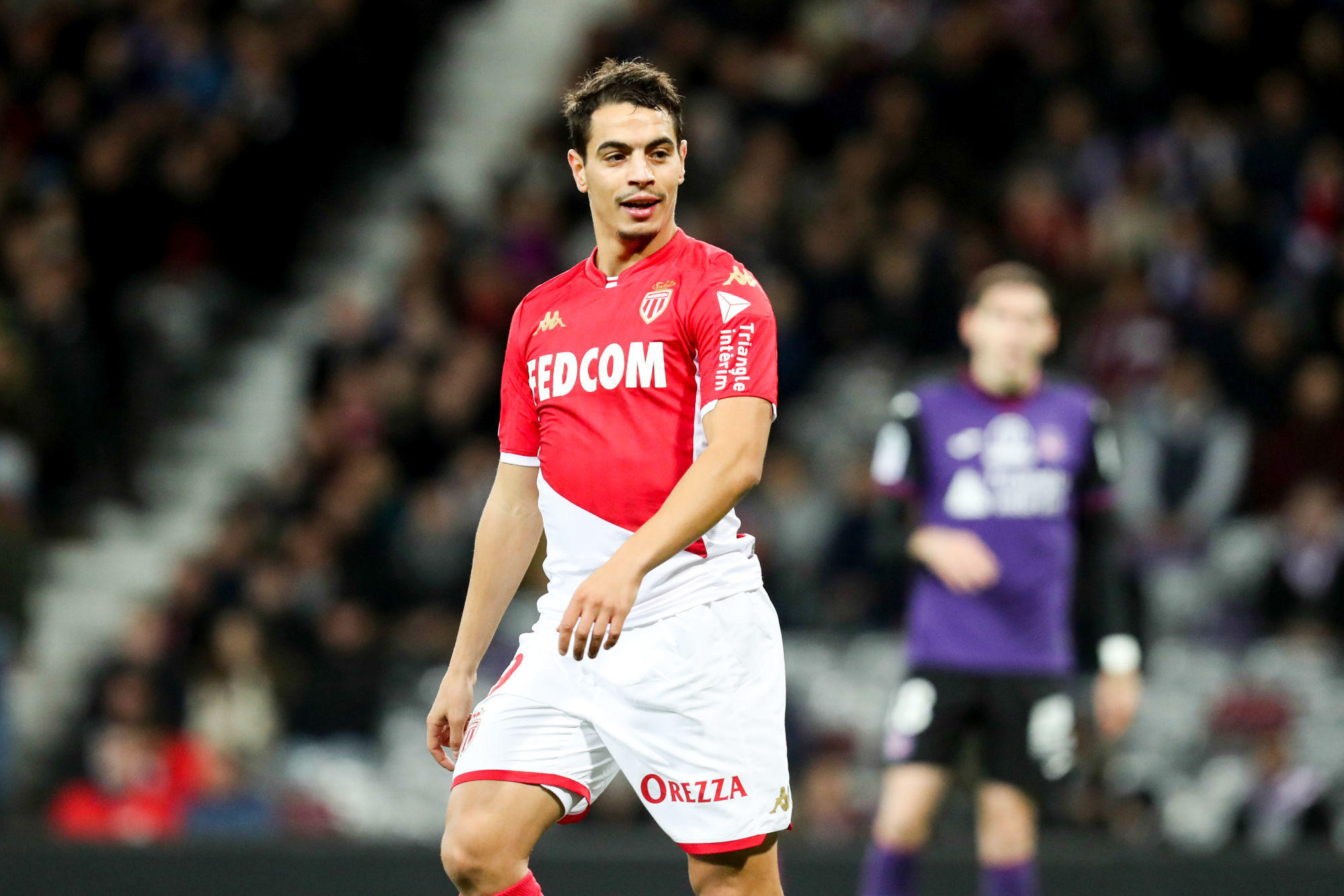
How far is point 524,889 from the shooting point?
11.2 feet

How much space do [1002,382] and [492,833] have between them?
2.45 meters


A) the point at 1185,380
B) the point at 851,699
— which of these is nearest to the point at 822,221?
the point at 1185,380

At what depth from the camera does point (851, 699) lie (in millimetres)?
7793

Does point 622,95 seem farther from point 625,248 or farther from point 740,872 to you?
point 740,872

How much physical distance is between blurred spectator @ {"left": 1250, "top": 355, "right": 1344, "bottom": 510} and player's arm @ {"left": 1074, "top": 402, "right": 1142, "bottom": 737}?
11.2 feet

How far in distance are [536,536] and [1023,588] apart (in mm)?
1844

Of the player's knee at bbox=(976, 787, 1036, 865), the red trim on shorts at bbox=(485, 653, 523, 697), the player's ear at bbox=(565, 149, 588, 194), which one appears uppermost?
the player's ear at bbox=(565, 149, 588, 194)

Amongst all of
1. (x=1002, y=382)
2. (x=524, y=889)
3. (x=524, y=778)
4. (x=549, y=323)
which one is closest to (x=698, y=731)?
(x=524, y=778)

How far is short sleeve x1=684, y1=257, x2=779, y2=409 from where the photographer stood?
3297mm

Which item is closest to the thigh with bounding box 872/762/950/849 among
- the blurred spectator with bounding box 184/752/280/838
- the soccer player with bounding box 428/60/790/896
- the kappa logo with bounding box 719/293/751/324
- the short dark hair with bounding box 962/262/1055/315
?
the short dark hair with bounding box 962/262/1055/315

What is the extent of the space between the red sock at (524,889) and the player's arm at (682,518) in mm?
579

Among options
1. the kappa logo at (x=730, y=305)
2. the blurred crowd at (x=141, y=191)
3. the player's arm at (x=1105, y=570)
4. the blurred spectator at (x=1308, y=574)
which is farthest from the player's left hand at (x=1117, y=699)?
the blurred crowd at (x=141, y=191)

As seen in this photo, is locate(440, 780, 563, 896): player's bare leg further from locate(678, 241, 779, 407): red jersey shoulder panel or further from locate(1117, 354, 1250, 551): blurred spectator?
locate(1117, 354, 1250, 551): blurred spectator

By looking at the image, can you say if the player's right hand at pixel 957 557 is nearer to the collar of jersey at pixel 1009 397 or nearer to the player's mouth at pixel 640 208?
the collar of jersey at pixel 1009 397
